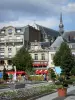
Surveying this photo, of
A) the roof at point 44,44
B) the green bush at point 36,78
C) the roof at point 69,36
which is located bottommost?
the green bush at point 36,78

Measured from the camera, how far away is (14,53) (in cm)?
8775

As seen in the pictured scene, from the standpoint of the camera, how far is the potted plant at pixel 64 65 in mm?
21984

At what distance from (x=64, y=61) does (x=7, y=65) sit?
27028 millimetres

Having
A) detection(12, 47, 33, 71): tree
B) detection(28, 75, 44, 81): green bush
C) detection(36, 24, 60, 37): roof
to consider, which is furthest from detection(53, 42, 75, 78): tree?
detection(36, 24, 60, 37): roof

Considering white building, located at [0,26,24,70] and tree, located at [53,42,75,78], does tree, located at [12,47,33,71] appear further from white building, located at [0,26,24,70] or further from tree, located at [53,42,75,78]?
white building, located at [0,26,24,70]

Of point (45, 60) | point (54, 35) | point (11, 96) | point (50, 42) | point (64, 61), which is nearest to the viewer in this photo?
point (11, 96)

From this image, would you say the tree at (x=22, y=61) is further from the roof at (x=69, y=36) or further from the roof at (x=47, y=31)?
the roof at (x=69, y=36)

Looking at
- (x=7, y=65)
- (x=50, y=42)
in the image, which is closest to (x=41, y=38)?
(x=50, y=42)

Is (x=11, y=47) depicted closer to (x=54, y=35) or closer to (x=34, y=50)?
(x=34, y=50)

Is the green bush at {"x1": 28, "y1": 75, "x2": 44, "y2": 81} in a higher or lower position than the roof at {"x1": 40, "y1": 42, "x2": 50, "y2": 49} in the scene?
lower

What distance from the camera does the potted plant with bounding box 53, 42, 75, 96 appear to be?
22.0m

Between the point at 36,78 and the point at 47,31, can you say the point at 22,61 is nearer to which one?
the point at 36,78

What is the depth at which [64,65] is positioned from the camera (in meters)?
62.5

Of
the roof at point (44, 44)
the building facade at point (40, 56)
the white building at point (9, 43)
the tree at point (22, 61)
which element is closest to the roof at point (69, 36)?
the roof at point (44, 44)
